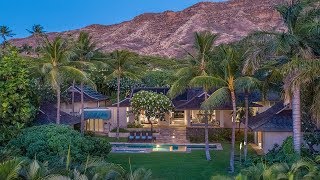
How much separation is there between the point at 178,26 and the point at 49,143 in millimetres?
109279

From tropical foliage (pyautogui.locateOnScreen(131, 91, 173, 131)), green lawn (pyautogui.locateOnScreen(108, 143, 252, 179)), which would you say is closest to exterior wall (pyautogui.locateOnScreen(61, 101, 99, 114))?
tropical foliage (pyautogui.locateOnScreen(131, 91, 173, 131))

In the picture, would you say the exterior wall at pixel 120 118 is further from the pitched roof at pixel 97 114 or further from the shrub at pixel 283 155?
the shrub at pixel 283 155

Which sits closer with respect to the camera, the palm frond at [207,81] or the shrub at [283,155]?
the shrub at [283,155]

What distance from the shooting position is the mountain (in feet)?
373

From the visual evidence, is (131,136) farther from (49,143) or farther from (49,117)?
(49,143)

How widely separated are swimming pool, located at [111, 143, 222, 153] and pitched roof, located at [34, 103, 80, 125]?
3.83 meters

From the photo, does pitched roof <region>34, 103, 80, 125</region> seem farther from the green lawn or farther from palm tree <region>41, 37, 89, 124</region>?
the green lawn

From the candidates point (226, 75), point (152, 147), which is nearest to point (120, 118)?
point (152, 147)

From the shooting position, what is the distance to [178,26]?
12812cm

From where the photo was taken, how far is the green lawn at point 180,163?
23.3 m

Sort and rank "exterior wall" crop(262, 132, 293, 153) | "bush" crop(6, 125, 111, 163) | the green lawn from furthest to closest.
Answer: "exterior wall" crop(262, 132, 293, 153) < the green lawn < "bush" crop(6, 125, 111, 163)

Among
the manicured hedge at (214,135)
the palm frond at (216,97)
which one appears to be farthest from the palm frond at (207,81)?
the manicured hedge at (214,135)

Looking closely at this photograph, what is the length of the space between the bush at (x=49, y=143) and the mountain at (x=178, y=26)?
267 feet

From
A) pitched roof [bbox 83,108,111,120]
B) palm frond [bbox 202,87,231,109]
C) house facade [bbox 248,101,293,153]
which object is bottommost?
house facade [bbox 248,101,293,153]
